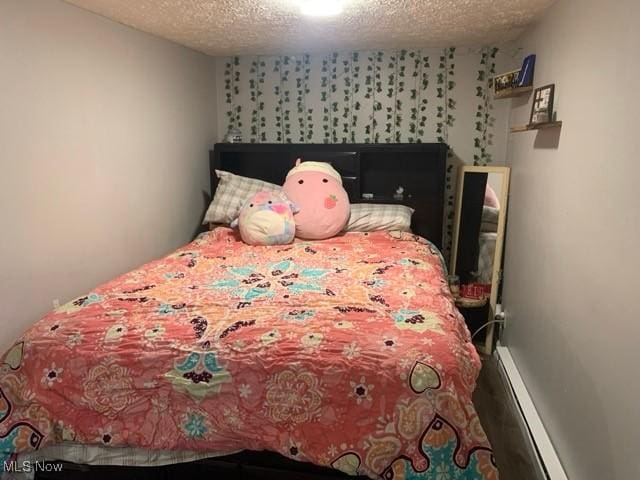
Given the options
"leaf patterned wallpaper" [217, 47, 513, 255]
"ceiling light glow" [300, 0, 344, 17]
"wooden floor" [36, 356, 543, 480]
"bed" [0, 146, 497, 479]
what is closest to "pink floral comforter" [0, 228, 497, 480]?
"bed" [0, 146, 497, 479]

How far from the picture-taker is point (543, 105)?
2164 millimetres

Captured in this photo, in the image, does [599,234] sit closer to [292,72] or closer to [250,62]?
[292,72]

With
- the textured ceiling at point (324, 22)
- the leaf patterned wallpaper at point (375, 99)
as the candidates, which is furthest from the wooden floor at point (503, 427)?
the textured ceiling at point (324, 22)

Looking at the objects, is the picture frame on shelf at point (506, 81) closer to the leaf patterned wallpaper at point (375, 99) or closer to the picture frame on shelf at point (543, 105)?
the picture frame on shelf at point (543, 105)

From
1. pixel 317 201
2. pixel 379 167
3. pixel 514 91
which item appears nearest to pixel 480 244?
pixel 379 167

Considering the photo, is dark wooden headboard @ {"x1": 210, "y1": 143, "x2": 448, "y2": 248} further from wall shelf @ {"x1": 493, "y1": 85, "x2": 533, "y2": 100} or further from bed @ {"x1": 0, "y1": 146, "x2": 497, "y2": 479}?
bed @ {"x1": 0, "y1": 146, "x2": 497, "y2": 479}

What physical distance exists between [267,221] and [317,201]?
0.36 meters

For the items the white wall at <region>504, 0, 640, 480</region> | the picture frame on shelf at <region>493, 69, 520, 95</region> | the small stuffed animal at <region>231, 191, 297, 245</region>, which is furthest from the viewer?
the small stuffed animal at <region>231, 191, 297, 245</region>

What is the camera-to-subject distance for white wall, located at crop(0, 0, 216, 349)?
1909mm

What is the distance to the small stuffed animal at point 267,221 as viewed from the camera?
286cm

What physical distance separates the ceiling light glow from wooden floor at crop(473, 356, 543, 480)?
205 centimetres

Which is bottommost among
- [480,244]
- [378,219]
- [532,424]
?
[532,424]

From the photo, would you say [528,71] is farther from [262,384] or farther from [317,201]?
[262,384]

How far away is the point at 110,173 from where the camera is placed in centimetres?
249
